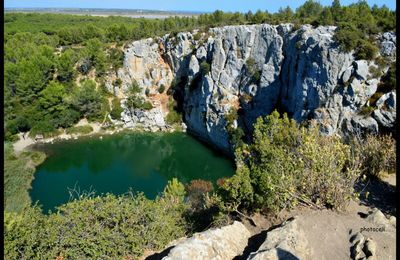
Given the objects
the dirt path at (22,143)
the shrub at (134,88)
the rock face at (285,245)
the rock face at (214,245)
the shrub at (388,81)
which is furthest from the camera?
the shrub at (134,88)

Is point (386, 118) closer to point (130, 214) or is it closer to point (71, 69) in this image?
point (130, 214)

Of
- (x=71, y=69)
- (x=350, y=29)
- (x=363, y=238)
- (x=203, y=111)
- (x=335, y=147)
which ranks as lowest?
(x=203, y=111)

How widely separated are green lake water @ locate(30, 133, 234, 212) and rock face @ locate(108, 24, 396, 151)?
3671mm

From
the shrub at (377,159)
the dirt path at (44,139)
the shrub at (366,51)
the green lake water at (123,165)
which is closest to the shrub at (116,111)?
the dirt path at (44,139)

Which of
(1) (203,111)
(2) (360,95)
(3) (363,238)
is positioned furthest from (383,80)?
(3) (363,238)

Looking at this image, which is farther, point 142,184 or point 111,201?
point 142,184

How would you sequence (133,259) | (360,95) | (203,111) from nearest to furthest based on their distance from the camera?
(133,259)
(360,95)
(203,111)

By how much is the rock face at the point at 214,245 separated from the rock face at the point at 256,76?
21579mm

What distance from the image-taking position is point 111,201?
1299 cm

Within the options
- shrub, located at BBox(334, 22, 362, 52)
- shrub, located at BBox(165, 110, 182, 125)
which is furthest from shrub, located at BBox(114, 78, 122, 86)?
shrub, located at BBox(334, 22, 362, 52)

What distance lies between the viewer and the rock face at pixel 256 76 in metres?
31.3

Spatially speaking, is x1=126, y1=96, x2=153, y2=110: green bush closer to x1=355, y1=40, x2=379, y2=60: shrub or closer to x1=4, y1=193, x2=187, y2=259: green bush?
x1=355, y1=40, x2=379, y2=60: shrub

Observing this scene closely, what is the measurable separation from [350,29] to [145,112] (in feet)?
89.8

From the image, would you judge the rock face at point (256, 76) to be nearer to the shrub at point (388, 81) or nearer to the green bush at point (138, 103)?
the shrub at point (388, 81)
